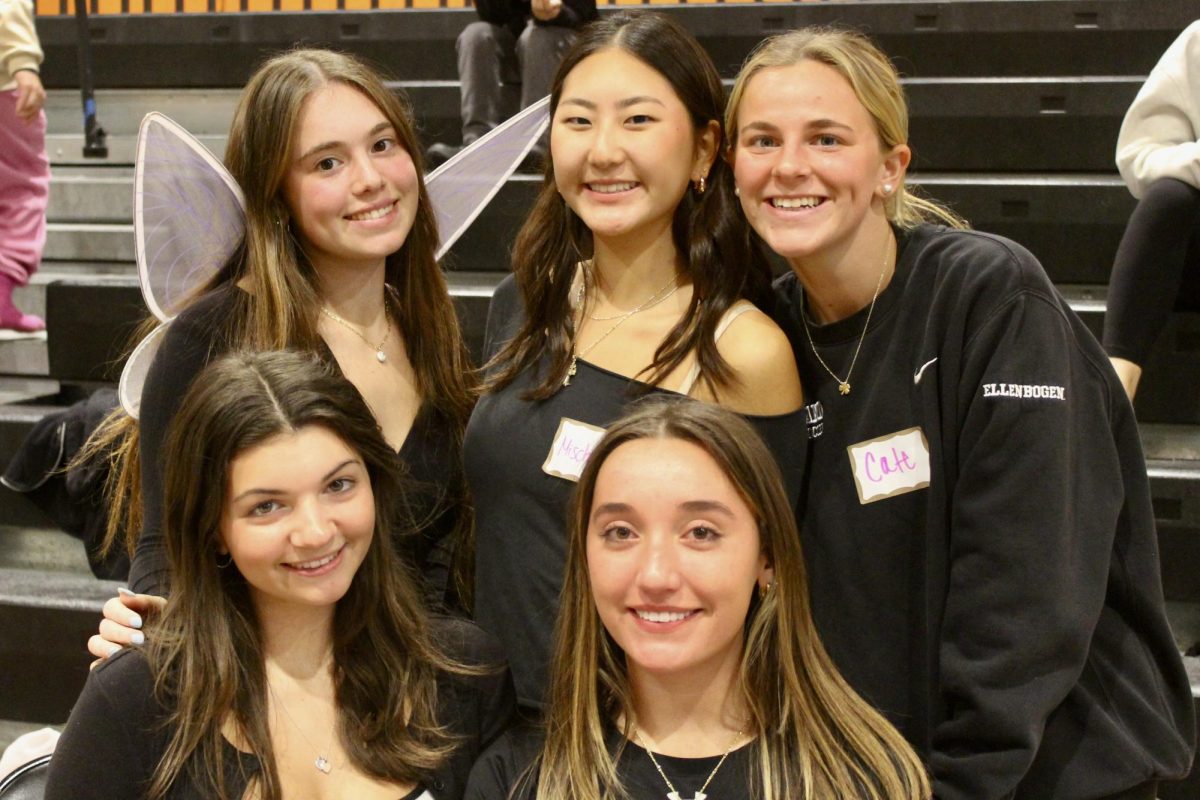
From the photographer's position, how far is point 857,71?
1.58 m

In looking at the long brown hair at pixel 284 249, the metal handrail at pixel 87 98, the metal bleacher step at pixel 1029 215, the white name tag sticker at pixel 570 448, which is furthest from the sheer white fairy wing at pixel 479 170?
the metal handrail at pixel 87 98

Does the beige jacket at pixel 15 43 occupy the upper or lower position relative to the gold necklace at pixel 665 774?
upper

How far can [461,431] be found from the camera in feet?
6.44

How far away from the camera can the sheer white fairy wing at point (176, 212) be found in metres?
1.88

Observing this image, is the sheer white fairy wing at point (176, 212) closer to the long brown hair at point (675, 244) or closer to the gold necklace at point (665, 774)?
the long brown hair at point (675, 244)

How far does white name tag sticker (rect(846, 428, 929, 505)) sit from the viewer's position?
5.16ft

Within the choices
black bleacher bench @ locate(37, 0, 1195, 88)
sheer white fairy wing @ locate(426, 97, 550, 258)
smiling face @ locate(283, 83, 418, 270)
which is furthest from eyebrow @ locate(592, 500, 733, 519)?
black bleacher bench @ locate(37, 0, 1195, 88)

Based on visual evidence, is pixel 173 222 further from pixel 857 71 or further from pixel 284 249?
pixel 857 71

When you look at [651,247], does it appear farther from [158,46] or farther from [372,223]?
[158,46]

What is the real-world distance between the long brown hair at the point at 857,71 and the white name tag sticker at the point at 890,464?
262 mm

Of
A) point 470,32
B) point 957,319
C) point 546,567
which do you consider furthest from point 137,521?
→ point 470,32

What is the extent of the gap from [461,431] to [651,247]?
0.38m

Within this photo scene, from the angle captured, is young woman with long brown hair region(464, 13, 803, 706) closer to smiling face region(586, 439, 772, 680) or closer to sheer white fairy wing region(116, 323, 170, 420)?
smiling face region(586, 439, 772, 680)

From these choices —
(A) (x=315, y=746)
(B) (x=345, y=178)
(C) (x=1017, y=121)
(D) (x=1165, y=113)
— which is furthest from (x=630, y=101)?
(C) (x=1017, y=121)
